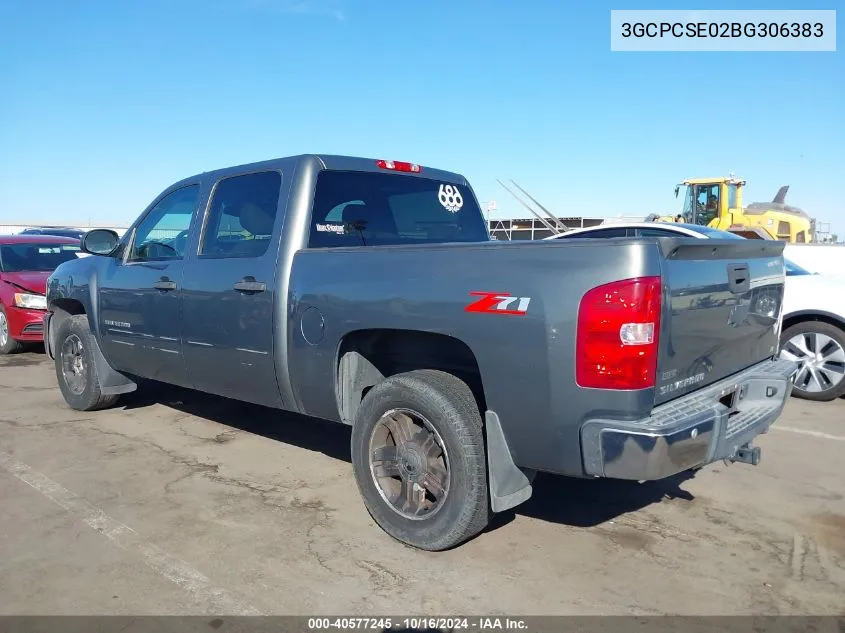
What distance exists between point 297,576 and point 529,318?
5.31 feet

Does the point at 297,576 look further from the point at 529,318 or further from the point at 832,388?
the point at 832,388

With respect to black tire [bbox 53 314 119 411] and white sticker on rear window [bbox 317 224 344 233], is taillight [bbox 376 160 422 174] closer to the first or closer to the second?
white sticker on rear window [bbox 317 224 344 233]

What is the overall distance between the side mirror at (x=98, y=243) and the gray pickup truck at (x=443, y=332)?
0.31 metres

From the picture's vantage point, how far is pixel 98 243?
5422mm

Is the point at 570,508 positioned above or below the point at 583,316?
below

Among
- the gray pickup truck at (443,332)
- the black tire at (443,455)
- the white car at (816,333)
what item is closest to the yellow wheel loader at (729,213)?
the white car at (816,333)

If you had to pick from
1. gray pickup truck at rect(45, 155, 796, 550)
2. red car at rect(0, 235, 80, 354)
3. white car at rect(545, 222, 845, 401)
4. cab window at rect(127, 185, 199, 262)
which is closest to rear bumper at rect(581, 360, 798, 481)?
gray pickup truck at rect(45, 155, 796, 550)

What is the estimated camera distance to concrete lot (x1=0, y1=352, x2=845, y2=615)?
298cm

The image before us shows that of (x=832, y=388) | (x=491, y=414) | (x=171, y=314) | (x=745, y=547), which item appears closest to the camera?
(x=491, y=414)

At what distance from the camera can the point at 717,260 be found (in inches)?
123

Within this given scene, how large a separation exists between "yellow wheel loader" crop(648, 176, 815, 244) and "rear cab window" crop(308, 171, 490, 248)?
51.7 ft

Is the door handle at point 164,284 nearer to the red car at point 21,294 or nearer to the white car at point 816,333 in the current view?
the white car at point 816,333

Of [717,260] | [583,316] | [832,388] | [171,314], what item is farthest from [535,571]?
[832,388]

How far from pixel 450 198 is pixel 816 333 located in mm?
3939
